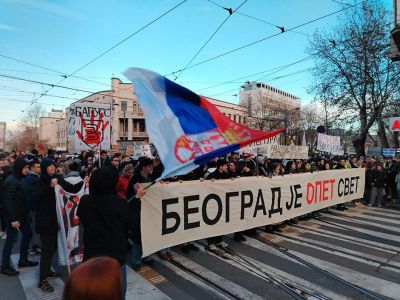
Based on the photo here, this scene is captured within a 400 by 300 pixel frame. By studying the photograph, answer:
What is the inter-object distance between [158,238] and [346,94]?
2371 centimetres

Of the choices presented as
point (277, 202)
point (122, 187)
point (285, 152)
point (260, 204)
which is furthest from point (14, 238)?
point (285, 152)

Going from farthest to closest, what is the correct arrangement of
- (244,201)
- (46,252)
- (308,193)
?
(308,193), (244,201), (46,252)

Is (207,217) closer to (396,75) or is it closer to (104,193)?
(104,193)

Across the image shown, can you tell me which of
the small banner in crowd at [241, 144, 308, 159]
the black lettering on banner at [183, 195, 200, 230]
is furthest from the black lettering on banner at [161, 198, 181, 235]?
the small banner in crowd at [241, 144, 308, 159]

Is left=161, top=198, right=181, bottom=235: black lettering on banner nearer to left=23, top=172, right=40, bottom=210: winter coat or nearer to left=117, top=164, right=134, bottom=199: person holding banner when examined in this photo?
left=117, top=164, right=134, bottom=199: person holding banner

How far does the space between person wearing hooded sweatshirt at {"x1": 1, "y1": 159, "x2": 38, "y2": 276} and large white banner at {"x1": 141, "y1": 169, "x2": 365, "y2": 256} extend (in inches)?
75.7

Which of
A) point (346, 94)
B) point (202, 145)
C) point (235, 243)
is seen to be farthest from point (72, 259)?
point (346, 94)

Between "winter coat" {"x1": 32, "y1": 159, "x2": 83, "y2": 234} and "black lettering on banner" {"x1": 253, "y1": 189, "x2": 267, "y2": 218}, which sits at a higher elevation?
"winter coat" {"x1": 32, "y1": 159, "x2": 83, "y2": 234}

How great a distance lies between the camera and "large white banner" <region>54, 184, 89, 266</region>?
519cm

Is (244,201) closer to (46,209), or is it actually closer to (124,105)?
(46,209)

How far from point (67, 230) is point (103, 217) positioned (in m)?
2.22

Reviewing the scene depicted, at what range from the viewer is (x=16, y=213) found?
561 cm

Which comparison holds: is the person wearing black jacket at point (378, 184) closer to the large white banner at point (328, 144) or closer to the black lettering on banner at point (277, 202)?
the large white banner at point (328, 144)

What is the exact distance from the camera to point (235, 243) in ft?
25.0
